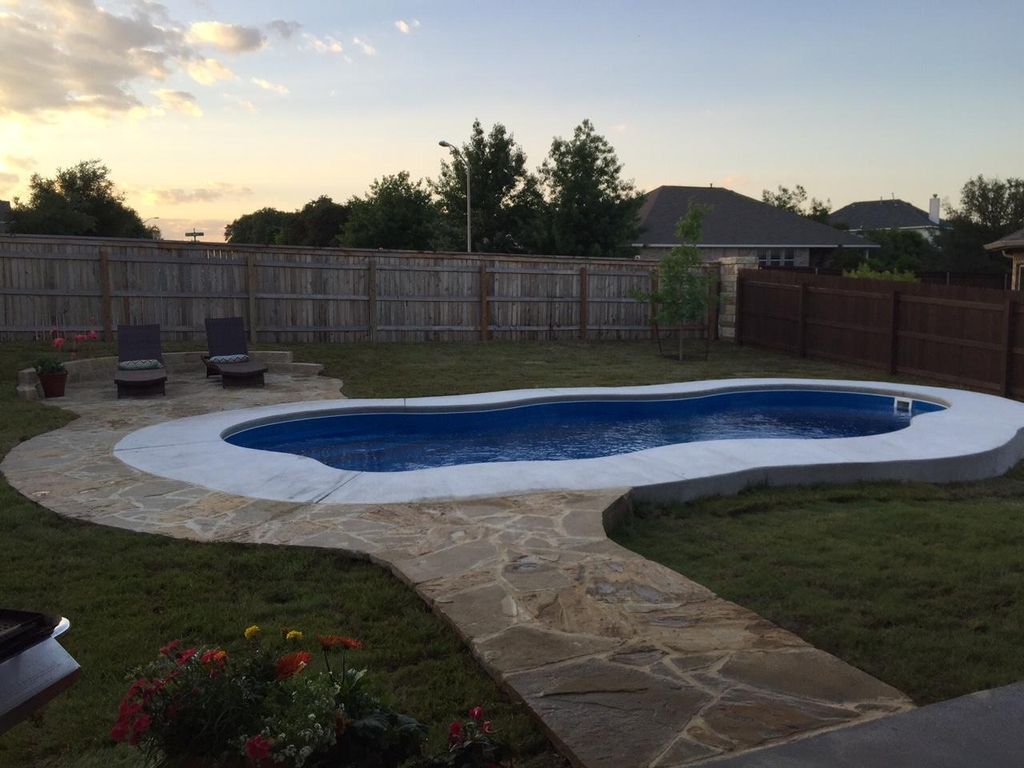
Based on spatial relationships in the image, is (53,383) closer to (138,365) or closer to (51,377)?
(51,377)

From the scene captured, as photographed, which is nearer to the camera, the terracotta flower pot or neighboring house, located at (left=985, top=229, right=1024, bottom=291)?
the terracotta flower pot

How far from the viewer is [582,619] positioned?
4.15 meters

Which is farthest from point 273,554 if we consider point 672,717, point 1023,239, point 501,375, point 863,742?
point 1023,239

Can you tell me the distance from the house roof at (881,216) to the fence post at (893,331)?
46264 millimetres

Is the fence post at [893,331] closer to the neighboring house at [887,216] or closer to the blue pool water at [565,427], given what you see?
the blue pool water at [565,427]

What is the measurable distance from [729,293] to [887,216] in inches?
1797

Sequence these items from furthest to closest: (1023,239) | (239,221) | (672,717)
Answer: (239,221), (1023,239), (672,717)

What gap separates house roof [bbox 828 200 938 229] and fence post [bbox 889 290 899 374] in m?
46.3

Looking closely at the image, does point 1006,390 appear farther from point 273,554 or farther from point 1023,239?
point 1023,239

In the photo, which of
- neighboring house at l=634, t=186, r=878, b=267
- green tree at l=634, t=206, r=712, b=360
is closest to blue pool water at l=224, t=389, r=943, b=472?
green tree at l=634, t=206, r=712, b=360

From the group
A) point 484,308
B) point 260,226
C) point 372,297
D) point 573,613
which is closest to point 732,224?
point 484,308

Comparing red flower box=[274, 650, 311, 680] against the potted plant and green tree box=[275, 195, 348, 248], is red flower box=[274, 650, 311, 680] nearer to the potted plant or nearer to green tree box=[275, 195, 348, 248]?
the potted plant

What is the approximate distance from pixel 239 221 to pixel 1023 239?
315 feet

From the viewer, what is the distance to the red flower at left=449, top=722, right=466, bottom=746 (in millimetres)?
2359
